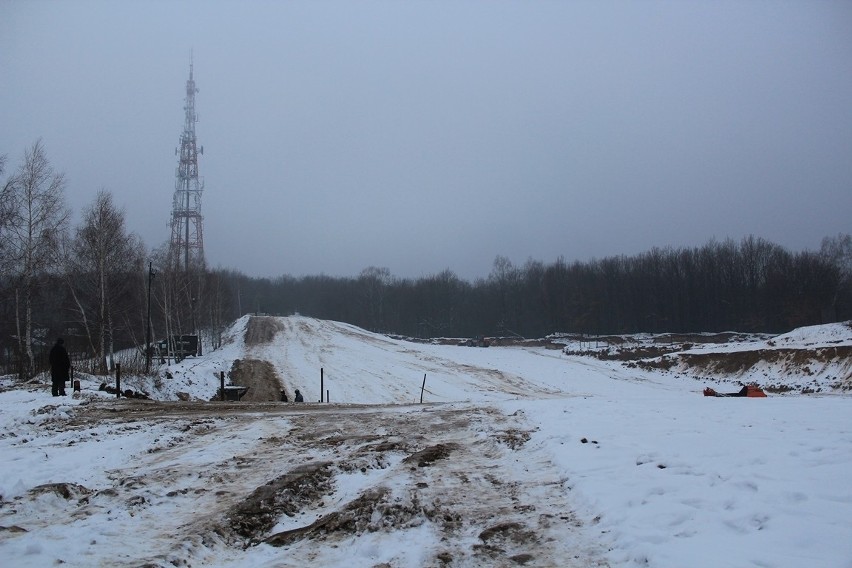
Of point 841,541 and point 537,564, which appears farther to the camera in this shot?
point 537,564

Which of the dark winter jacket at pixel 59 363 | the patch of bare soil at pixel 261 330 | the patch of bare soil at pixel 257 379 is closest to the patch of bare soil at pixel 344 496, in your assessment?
the dark winter jacket at pixel 59 363

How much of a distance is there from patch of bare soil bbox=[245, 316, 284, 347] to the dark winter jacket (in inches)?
1446

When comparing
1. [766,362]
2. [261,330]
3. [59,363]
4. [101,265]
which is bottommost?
[766,362]

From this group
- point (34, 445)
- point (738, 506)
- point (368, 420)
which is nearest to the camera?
point (738, 506)

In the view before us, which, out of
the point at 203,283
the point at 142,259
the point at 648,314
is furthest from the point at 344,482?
the point at 648,314

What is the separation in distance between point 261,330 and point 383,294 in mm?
53219

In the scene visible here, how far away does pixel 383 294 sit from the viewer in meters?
115

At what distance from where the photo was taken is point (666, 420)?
9.84 meters

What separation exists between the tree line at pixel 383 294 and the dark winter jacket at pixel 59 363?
8.84 meters

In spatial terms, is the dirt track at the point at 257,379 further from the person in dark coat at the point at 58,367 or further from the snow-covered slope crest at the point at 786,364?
the snow-covered slope crest at the point at 786,364

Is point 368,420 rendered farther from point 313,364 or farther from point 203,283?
point 203,283

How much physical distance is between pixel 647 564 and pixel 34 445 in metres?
10.0

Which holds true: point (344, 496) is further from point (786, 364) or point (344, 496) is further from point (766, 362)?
point (766, 362)

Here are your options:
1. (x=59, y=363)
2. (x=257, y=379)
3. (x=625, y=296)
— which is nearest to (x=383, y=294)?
(x=625, y=296)
